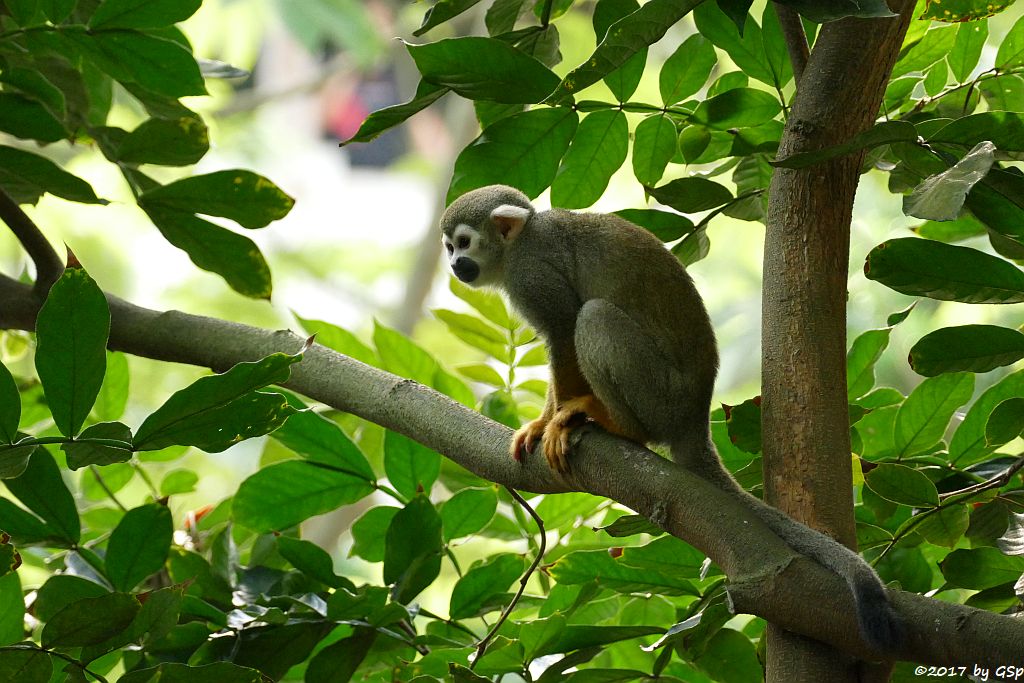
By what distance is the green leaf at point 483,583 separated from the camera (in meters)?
1.53

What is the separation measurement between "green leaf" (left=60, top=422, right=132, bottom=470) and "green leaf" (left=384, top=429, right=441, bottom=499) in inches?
23.9

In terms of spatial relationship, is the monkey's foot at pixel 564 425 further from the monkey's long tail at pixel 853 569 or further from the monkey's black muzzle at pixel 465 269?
the monkey's black muzzle at pixel 465 269

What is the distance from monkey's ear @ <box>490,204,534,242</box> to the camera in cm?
223

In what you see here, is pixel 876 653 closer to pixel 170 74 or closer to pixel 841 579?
pixel 841 579

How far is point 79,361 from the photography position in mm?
1108

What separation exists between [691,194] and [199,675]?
99 centimetres

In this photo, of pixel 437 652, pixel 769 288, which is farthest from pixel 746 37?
pixel 437 652

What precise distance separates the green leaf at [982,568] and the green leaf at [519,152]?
0.86 metres

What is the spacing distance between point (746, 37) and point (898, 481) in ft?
2.65

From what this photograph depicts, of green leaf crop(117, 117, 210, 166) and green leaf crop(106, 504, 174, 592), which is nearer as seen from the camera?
green leaf crop(106, 504, 174, 592)

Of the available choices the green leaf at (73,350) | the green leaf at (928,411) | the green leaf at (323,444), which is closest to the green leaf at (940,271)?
the green leaf at (928,411)

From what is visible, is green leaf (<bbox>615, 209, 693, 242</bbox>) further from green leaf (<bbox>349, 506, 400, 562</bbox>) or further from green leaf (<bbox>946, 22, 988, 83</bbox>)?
green leaf (<bbox>349, 506, 400, 562</bbox>)

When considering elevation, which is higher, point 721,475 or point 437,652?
point 721,475

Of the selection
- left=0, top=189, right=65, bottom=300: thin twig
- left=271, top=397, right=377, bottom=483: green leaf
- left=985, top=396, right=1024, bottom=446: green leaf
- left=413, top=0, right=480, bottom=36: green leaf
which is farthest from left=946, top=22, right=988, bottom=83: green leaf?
left=0, top=189, right=65, bottom=300: thin twig
